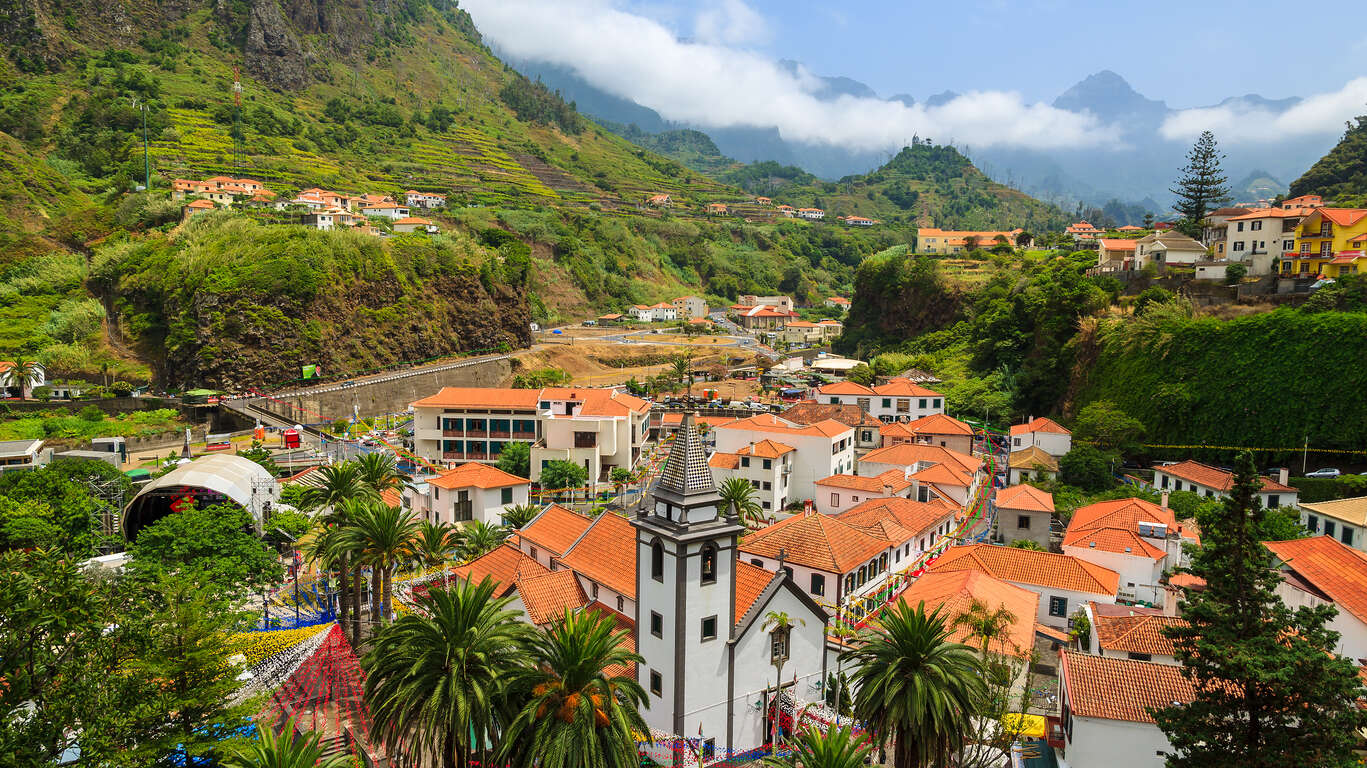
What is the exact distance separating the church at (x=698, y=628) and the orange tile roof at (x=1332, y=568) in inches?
631

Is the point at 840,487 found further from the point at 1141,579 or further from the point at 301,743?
the point at 301,743

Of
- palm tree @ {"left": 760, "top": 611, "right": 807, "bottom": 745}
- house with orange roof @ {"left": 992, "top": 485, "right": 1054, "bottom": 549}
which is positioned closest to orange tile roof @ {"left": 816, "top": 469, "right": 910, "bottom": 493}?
house with orange roof @ {"left": 992, "top": 485, "right": 1054, "bottom": 549}

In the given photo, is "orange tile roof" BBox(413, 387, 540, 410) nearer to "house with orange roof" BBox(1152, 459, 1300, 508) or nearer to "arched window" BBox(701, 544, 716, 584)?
"arched window" BBox(701, 544, 716, 584)

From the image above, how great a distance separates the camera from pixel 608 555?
2598 cm

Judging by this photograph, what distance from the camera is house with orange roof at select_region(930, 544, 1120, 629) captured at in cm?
2869

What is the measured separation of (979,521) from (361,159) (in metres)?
120

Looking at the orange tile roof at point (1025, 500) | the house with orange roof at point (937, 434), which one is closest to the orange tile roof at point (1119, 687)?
the orange tile roof at point (1025, 500)

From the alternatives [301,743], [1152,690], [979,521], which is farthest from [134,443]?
[1152,690]

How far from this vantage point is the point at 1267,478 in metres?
39.8

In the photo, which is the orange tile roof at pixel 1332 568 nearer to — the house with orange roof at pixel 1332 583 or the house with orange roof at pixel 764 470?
the house with orange roof at pixel 1332 583

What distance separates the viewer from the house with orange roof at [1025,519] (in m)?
37.4

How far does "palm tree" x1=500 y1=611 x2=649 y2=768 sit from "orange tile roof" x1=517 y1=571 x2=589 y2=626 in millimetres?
8226

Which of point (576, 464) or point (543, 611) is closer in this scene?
point (543, 611)

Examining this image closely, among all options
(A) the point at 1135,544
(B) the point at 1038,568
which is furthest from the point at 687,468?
(A) the point at 1135,544
